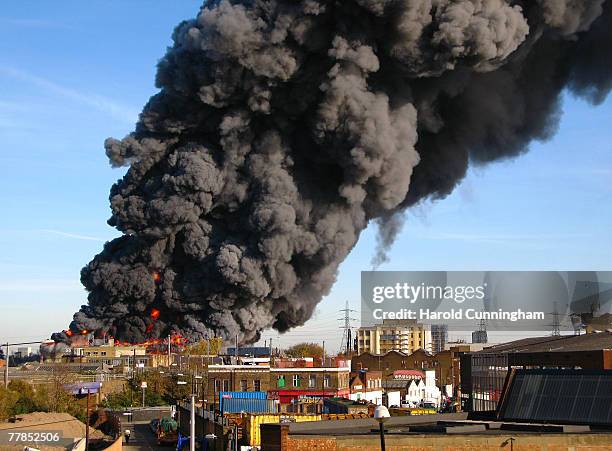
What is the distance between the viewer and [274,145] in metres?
40.7

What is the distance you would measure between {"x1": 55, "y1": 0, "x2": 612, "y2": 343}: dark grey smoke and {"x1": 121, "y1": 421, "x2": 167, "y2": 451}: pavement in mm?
10628

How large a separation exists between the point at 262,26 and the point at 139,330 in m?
13.6

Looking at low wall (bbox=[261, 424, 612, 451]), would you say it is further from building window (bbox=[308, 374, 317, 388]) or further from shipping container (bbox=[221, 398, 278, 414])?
building window (bbox=[308, 374, 317, 388])

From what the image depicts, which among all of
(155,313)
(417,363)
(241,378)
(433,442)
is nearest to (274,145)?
(155,313)

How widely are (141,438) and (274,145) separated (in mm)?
22218

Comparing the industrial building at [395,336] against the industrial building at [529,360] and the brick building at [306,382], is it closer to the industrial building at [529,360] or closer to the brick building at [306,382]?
the brick building at [306,382]

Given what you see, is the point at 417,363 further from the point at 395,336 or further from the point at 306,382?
the point at 395,336

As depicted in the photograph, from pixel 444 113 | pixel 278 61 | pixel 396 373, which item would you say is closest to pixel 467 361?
pixel 444 113

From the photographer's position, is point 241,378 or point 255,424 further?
point 241,378

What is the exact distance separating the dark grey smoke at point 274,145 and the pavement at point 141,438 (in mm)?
10628

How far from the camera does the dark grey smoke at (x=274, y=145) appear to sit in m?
37.8

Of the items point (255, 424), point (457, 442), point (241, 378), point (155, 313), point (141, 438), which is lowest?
point (141, 438)

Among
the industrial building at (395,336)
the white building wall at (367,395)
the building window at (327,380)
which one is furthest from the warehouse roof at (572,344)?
the industrial building at (395,336)

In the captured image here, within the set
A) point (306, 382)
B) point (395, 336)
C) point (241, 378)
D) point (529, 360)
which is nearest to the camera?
point (529, 360)
